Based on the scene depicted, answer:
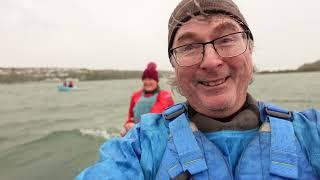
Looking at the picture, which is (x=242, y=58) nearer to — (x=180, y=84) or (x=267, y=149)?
(x=180, y=84)

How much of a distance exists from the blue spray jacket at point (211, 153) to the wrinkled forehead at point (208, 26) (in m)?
0.50

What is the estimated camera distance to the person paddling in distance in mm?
1798

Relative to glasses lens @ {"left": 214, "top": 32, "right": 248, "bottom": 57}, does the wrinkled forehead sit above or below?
above

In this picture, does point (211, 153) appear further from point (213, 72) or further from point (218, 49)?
point (218, 49)

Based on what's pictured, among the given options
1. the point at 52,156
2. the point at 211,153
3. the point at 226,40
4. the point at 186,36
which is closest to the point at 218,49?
the point at 226,40

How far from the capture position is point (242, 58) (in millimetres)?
1979

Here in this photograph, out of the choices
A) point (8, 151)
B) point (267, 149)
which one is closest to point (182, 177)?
point (267, 149)

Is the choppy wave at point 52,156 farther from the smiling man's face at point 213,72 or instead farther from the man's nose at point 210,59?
the man's nose at point 210,59

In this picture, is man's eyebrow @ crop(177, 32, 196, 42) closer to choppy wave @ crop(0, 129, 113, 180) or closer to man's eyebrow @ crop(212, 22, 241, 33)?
man's eyebrow @ crop(212, 22, 241, 33)

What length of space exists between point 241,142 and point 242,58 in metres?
0.45

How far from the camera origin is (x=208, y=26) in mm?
1964

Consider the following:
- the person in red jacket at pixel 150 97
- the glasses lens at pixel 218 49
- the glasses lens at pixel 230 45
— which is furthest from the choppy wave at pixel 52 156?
the glasses lens at pixel 230 45

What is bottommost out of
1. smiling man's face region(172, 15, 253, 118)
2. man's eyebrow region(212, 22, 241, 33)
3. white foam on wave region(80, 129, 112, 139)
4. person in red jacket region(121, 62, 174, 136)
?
white foam on wave region(80, 129, 112, 139)

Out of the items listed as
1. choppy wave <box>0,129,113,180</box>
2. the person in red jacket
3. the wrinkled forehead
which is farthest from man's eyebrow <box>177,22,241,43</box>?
choppy wave <box>0,129,113,180</box>
